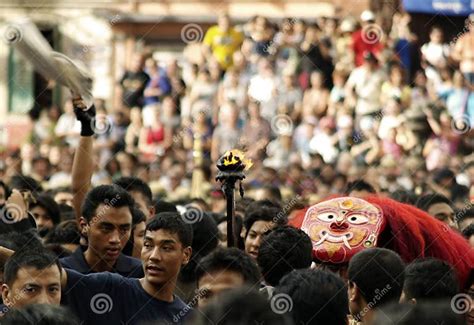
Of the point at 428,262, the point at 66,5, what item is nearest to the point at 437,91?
the point at 66,5

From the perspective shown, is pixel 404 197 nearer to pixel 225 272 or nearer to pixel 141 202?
pixel 141 202

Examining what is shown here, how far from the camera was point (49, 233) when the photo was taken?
972cm

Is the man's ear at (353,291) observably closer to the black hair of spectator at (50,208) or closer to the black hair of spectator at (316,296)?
the black hair of spectator at (316,296)

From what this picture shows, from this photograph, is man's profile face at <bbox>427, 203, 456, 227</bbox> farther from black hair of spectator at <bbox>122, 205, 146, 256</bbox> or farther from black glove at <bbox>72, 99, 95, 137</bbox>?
black glove at <bbox>72, 99, 95, 137</bbox>

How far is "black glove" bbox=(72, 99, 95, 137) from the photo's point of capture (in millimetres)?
9250

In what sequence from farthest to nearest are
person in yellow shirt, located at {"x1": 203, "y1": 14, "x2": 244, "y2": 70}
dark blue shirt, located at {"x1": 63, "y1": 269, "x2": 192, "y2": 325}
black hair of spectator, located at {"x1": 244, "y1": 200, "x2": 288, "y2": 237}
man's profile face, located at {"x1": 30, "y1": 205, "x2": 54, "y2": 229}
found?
person in yellow shirt, located at {"x1": 203, "y1": 14, "x2": 244, "y2": 70}, man's profile face, located at {"x1": 30, "y1": 205, "x2": 54, "y2": 229}, black hair of spectator, located at {"x1": 244, "y1": 200, "x2": 288, "y2": 237}, dark blue shirt, located at {"x1": 63, "y1": 269, "x2": 192, "y2": 325}

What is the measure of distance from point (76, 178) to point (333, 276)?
3.55m

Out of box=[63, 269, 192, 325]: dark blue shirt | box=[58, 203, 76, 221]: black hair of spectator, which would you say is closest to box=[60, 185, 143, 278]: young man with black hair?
box=[63, 269, 192, 325]: dark blue shirt

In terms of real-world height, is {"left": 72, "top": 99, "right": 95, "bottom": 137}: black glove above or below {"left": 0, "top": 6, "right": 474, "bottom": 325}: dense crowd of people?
above

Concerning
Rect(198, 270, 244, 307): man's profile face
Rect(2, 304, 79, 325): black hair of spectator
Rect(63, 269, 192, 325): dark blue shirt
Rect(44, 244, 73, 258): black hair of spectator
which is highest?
Rect(2, 304, 79, 325): black hair of spectator

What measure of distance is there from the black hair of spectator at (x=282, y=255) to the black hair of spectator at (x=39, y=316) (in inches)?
110

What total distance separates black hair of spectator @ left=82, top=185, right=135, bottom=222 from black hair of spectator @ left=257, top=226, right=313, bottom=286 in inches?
44.5

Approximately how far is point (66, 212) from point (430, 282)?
15.9 ft

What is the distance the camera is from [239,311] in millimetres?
4555
